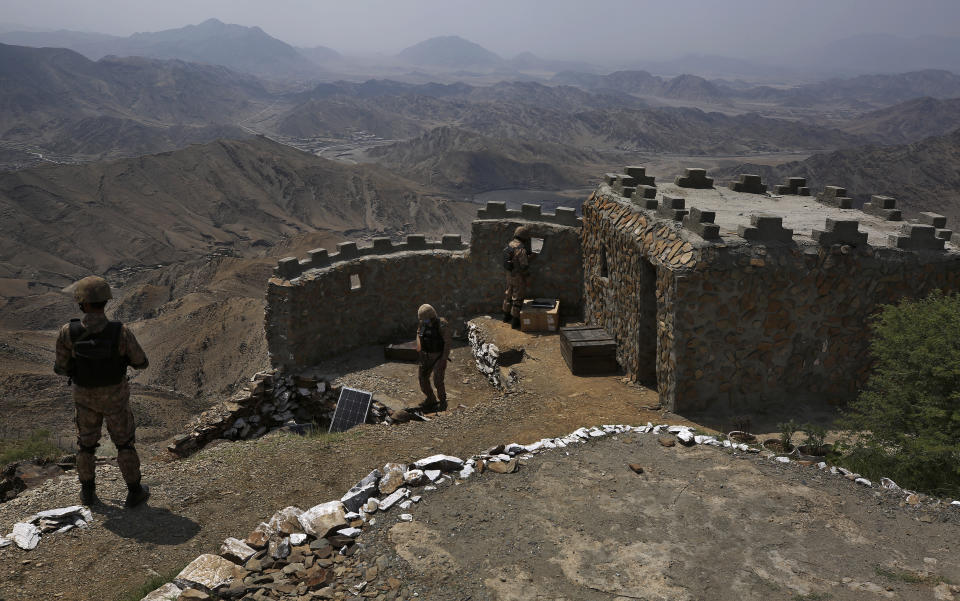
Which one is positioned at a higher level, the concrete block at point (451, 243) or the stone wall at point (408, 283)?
the concrete block at point (451, 243)

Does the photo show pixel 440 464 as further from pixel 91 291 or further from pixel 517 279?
pixel 517 279

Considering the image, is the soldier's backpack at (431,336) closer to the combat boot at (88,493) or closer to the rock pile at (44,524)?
the combat boot at (88,493)

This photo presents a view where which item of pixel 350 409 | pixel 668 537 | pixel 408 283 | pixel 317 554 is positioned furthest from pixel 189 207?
pixel 668 537

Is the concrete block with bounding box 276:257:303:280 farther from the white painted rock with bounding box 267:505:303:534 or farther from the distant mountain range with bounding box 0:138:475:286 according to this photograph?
the distant mountain range with bounding box 0:138:475:286

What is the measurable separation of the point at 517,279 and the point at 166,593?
10673mm

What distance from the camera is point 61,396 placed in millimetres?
19625

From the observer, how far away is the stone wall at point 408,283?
14445 millimetres

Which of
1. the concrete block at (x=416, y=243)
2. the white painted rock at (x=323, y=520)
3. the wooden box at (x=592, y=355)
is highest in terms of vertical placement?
the concrete block at (x=416, y=243)

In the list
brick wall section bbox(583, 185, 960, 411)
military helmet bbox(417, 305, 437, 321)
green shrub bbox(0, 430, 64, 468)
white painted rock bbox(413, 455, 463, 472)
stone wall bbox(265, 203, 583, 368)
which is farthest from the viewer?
stone wall bbox(265, 203, 583, 368)

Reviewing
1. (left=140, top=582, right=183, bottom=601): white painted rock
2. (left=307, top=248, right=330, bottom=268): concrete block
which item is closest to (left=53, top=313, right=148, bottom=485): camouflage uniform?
(left=140, top=582, right=183, bottom=601): white painted rock

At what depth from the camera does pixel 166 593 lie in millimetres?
5227

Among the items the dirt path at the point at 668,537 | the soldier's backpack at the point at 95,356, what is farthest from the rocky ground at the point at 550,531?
the soldier's backpack at the point at 95,356

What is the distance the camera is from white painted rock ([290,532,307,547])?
5.72 m

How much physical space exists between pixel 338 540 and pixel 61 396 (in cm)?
1811
